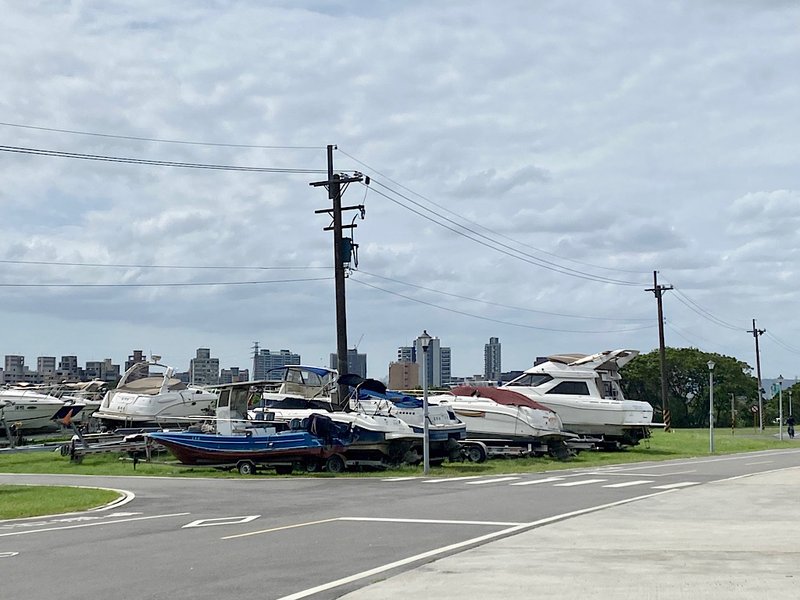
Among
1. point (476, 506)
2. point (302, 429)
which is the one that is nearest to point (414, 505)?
point (476, 506)

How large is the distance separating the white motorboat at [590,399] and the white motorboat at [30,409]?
76.8 feet

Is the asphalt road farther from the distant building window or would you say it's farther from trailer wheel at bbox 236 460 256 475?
the distant building window

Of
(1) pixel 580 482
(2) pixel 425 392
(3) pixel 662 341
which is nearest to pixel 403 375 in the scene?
(3) pixel 662 341

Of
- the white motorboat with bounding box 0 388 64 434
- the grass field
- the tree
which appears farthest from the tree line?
→ the white motorboat with bounding box 0 388 64 434

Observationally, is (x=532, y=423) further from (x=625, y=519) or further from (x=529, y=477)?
(x=625, y=519)

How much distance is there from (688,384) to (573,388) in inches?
1908

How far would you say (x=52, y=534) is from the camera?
53.1 feet

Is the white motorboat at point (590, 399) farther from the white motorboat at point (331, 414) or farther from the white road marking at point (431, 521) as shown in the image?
the white road marking at point (431, 521)

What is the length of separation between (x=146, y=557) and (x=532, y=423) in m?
22.7

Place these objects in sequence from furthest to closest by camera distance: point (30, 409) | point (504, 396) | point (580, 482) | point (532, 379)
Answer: point (30, 409) < point (532, 379) < point (504, 396) < point (580, 482)

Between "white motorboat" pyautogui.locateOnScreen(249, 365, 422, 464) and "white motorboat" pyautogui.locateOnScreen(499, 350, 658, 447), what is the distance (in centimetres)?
733

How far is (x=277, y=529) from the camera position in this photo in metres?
16.0

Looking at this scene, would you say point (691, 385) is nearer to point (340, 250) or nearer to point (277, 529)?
point (340, 250)

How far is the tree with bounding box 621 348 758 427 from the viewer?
278 ft
